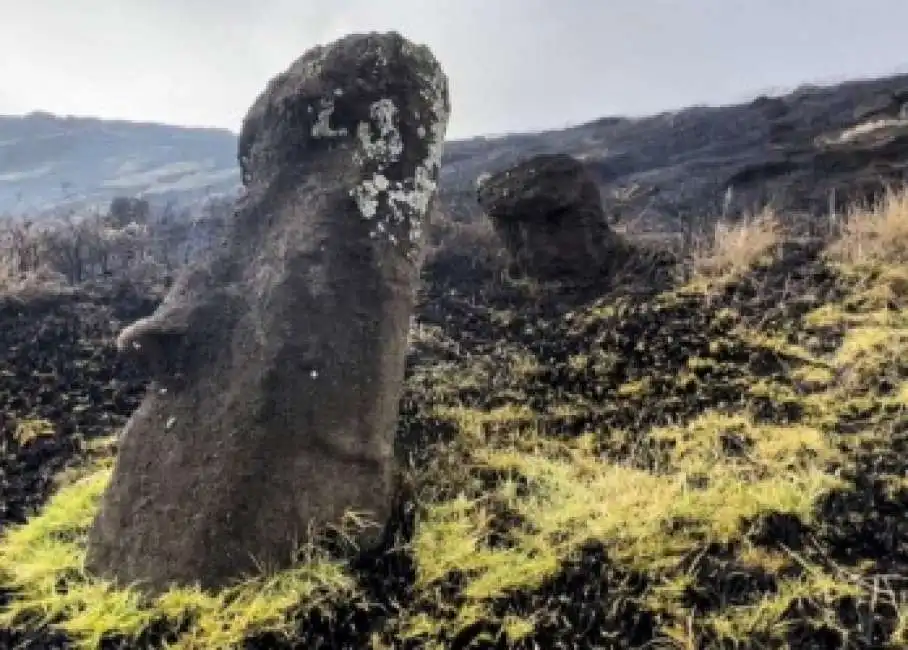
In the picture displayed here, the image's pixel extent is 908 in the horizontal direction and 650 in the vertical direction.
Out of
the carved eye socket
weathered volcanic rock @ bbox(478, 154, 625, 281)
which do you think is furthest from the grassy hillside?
weathered volcanic rock @ bbox(478, 154, 625, 281)

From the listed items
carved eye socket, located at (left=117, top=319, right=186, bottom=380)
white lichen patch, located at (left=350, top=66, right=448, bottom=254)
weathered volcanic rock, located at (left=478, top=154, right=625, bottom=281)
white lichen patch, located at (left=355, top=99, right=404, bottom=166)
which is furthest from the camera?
weathered volcanic rock, located at (left=478, top=154, right=625, bottom=281)

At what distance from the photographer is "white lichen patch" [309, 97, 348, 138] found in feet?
13.2

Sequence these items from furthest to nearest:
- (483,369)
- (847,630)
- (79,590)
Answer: (483,369) → (79,590) → (847,630)

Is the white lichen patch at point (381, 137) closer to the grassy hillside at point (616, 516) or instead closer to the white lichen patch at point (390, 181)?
the white lichen patch at point (390, 181)

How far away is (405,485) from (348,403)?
0.46 meters

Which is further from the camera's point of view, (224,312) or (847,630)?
(224,312)

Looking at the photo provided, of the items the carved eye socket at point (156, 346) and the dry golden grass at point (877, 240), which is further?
the dry golden grass at point (877, 240)

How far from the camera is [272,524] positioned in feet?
10.4

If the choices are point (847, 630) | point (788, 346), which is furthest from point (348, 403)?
point (788, 346)

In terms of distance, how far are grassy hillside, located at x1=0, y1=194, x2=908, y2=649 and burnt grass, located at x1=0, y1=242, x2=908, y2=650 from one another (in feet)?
0.04

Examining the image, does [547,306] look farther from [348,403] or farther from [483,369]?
[348,403]

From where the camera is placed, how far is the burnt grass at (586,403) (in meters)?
2.75

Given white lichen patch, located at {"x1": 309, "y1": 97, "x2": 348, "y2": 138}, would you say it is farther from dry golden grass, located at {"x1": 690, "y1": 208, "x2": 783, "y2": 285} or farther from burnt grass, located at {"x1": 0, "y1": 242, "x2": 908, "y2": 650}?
dry golden grass, located at {"x1": 690, "y1": 208, "x2": 783, "y2": 285}

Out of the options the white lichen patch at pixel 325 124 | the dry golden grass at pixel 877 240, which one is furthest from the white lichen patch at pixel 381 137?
the dry golden grass at pixel 877 240
